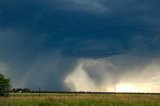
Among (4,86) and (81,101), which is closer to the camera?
(81,101)

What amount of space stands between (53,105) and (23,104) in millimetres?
3561

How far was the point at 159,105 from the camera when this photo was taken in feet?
103

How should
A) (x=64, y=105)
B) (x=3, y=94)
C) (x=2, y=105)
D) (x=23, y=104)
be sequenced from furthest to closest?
(x=3, y=94) → (x=23, y=104) → (x=64, y=105) → (x=2, y=105)

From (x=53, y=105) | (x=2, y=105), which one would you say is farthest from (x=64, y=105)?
(x=2, y=105)

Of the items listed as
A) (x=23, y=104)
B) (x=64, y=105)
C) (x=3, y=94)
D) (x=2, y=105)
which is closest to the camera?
(x=2, y=105)

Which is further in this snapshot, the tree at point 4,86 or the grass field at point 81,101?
the tree at point 4,86

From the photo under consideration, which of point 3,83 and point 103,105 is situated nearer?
point 103,105

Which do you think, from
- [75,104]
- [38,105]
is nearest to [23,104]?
[38,105]

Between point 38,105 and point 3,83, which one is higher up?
point 3,83

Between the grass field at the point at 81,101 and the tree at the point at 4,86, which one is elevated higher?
the tree at the point at 4,86

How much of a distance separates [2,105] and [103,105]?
361 inches

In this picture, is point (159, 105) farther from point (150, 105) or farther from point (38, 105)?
point (38, 105)

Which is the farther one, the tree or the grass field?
the tree

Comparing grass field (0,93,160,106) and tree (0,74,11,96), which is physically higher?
tree (0,74,11,96)
